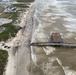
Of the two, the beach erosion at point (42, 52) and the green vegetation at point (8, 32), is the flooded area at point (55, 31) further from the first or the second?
the green vegetation at point (8, 32)

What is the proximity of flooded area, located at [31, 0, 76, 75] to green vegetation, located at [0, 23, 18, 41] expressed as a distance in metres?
4.37

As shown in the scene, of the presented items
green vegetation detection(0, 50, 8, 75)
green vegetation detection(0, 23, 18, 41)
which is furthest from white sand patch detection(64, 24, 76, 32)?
green vegetation detection(0, 50, 8, 75)

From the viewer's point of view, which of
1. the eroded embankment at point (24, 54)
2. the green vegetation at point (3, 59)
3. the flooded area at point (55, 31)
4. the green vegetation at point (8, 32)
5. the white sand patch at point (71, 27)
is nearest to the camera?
the green vegetation at point (3, 59)

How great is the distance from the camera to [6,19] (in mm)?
44875

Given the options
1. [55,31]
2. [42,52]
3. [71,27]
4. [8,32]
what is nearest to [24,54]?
[42,52]

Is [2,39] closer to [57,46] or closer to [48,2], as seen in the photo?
[57,46]

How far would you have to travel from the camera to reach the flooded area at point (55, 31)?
26.0 m

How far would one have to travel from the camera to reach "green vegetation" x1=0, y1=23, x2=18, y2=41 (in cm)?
3428

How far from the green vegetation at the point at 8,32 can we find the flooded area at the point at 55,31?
437 cm

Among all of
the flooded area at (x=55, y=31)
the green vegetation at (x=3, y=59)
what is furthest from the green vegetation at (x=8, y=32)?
the green vegetation at (x=3, y=59)

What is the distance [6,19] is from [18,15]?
5064 mm

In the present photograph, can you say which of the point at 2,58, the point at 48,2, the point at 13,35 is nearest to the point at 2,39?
the point at 13,35

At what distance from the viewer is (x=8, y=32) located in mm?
36281

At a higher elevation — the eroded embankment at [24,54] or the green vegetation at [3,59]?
the green vegetation at [3,59]
